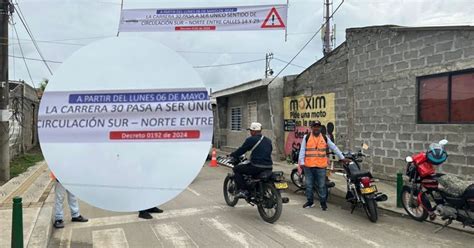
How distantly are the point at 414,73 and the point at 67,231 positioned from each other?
8.29 meters

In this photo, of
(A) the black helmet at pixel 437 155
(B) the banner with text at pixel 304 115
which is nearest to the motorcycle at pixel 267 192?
(A) the black helmet at pixel 437 155

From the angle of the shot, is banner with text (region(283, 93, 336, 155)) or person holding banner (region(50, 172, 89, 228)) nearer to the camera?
person holding banner (region(50, 172, 89, 228))

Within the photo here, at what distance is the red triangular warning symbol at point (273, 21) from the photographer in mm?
12555

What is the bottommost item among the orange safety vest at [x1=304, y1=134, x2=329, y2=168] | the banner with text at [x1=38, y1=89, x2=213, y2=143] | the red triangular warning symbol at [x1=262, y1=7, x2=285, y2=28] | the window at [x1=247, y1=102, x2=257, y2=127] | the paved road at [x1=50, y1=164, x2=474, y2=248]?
the paved road at [x1=50, y1=164, x2=474, y2=248]

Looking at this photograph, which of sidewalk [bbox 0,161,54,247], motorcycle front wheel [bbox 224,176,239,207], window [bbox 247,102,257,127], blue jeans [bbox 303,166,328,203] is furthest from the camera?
window [bbox 247,102,257,127]

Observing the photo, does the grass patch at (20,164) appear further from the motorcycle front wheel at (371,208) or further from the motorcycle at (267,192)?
the motorcycle front wheel at (371,208)

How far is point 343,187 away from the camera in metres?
10.8

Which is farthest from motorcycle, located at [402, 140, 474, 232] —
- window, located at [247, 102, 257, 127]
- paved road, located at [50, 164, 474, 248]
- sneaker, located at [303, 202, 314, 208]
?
window, located at [247, 102, 257, 127]

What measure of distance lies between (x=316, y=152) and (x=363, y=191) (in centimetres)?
127

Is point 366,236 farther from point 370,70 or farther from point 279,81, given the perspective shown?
point 279,81

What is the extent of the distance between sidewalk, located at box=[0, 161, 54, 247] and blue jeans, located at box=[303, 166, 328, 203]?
4554 millimetres

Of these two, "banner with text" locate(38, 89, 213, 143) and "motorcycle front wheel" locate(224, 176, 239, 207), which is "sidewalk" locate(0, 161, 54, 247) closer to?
"motorcycle front wheel" locate(224, 176, 239, 207)

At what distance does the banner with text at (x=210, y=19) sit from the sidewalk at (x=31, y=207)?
5123mm

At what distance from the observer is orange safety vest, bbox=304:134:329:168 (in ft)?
26.3
